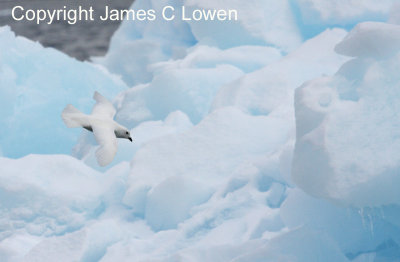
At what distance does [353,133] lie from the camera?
7.39 feet

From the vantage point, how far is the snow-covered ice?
2.30m

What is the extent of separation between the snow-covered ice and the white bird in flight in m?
0.48

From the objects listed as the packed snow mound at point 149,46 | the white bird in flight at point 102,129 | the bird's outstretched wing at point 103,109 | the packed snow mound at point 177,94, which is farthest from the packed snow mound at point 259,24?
the white bird in flight at point 102,129

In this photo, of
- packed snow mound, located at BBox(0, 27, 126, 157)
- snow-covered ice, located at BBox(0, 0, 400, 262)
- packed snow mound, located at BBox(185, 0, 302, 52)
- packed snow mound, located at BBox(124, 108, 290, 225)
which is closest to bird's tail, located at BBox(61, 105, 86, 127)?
snow-covered ice, located at BBox(0, 0, 400, 262)

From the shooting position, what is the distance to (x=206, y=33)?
5.04 meters

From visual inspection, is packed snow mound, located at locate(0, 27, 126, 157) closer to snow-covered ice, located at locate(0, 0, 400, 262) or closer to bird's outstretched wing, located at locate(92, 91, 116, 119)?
snow-covered ice, located at locate(0, 0, 400, 262)

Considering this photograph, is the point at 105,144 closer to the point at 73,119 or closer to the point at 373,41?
the point at 73,119

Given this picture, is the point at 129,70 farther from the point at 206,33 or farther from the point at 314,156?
the point at 314,156

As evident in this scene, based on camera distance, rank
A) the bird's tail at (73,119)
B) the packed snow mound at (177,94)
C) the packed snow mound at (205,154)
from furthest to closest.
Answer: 1. the packed snow mound at (177,94)
2. the packed snow mound at (205,154)
3. the bird's tail at (73,119)

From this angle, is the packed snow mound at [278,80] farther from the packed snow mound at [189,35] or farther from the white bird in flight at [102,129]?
the white bird in flight at [102,129]

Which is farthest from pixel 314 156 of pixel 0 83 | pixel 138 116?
pixel 0 83

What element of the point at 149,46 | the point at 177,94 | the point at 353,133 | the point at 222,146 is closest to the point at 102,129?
the point at 353,133

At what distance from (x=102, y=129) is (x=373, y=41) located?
0.96 meters

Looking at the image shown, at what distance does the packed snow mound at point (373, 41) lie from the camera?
92.0 inches
